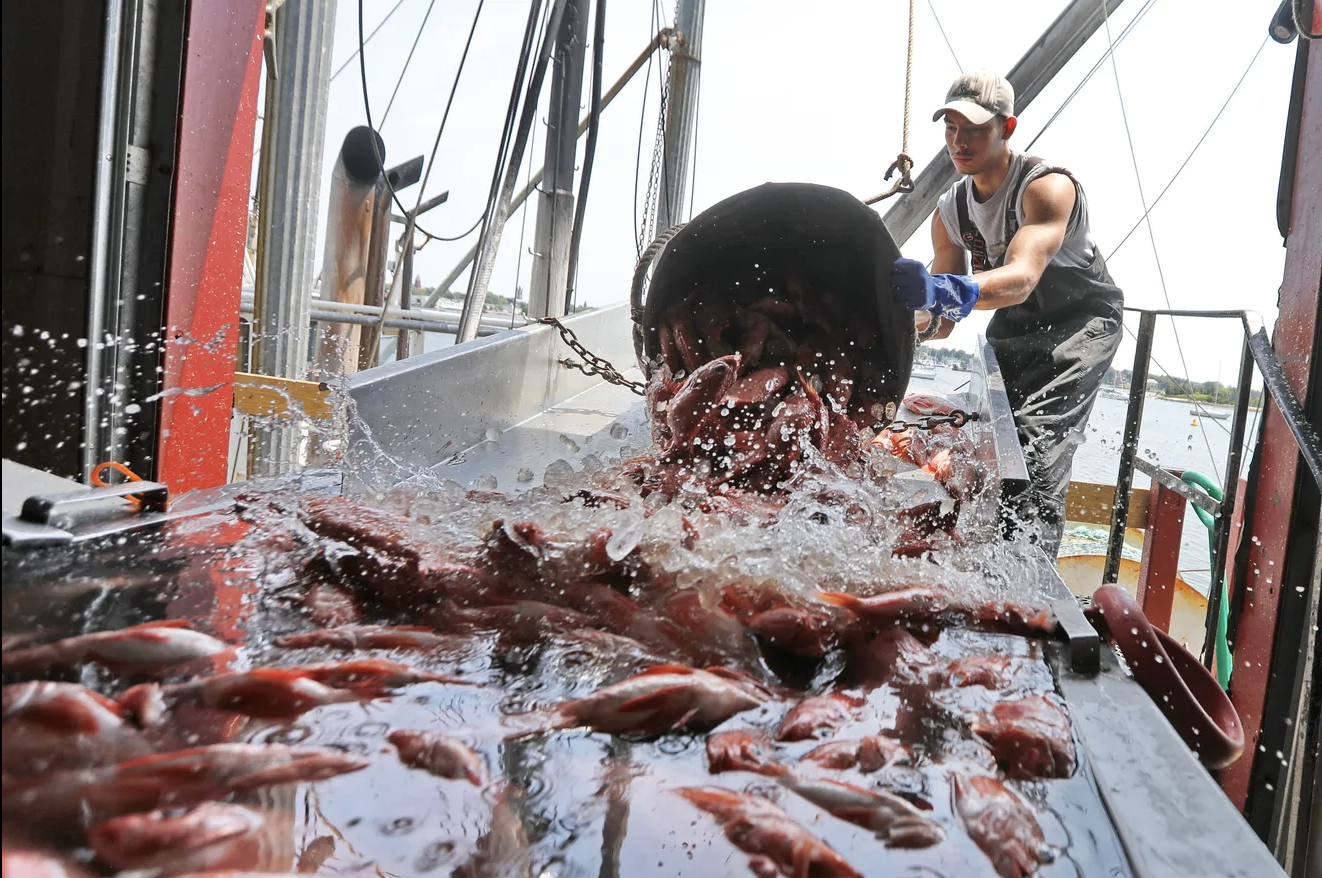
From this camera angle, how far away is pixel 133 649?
109cm

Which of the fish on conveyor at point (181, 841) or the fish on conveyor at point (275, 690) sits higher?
the fish on conveyor at point (275, 690)

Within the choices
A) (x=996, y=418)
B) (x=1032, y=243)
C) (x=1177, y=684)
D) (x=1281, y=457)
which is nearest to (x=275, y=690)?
(x=1177, y=684)

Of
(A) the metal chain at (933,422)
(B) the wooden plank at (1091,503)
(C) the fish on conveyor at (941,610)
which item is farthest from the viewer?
(B) the wooden plank at (1091,503)

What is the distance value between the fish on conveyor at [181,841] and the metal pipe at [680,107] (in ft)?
24.0

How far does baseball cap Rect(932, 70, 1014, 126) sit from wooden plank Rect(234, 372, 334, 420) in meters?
2.95

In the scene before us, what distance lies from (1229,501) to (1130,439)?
794mm

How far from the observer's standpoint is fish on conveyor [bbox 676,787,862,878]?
0.90 m

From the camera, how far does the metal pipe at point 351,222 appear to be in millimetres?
8016

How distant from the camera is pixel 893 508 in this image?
241 cm

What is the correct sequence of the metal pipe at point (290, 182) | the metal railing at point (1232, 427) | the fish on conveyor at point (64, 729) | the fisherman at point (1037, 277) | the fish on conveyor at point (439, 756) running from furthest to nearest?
the metal pipe at point (290, 182), the fisherman at point (1037, 277), the metal railing at point (1232, 427), the fish on conveyor at point (439, 756), the fish on conveyor at point (64, 729)

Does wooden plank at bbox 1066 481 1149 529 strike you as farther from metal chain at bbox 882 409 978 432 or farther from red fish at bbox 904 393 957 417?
metal chain at bbox 882 409 978 432

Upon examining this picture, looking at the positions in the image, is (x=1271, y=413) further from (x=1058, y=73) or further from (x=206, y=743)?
(x=206, y=743)

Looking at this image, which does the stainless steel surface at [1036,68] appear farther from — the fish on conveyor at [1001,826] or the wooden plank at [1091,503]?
the fish on conveyor at [1001,826]

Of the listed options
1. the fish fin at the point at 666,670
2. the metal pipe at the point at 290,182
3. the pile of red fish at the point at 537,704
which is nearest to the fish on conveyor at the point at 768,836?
the pile of red fish at the point at 537,704
